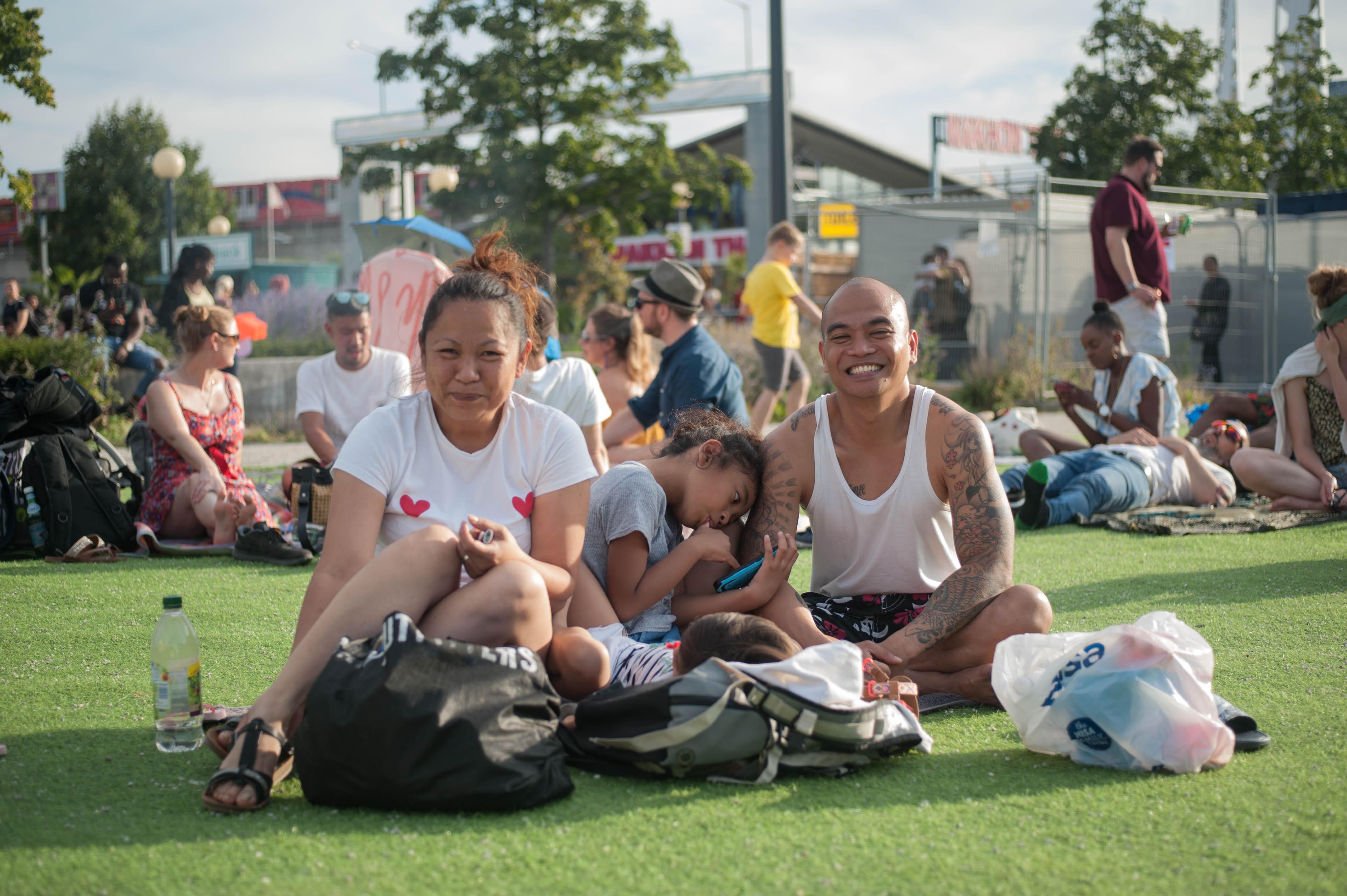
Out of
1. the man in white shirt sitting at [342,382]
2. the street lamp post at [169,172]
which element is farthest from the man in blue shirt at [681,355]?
the street lamp post at [169,172]

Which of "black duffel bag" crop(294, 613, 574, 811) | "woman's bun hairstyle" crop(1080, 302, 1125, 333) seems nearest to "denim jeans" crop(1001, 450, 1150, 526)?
"woman's bun hairstyle" crop(1080, 302, 1125, 333)

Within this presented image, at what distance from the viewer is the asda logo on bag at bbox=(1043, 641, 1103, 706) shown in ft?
8.76

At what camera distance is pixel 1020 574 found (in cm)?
528

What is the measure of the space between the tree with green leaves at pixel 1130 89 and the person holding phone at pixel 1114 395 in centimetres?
1918

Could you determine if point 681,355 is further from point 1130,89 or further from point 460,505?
point 1130,89

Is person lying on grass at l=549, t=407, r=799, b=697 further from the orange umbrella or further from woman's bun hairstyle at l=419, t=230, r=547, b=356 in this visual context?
the orange umbrella

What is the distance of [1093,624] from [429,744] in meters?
2.87

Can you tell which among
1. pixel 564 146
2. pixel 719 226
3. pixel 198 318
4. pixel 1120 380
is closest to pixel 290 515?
pixel 198 318

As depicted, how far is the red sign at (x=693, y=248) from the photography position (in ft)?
97.5

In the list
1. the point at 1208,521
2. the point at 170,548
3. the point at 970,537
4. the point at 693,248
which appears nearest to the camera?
the point at 970,537

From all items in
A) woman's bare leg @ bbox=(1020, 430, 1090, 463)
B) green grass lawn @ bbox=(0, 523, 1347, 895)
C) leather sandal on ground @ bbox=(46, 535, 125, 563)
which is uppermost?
woman's bare leg @ bbox=(1020, 430, 1090, 463)

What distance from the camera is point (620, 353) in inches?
286

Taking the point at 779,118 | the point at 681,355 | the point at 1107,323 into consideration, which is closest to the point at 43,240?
the point at 779,118

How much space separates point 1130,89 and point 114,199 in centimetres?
3516
